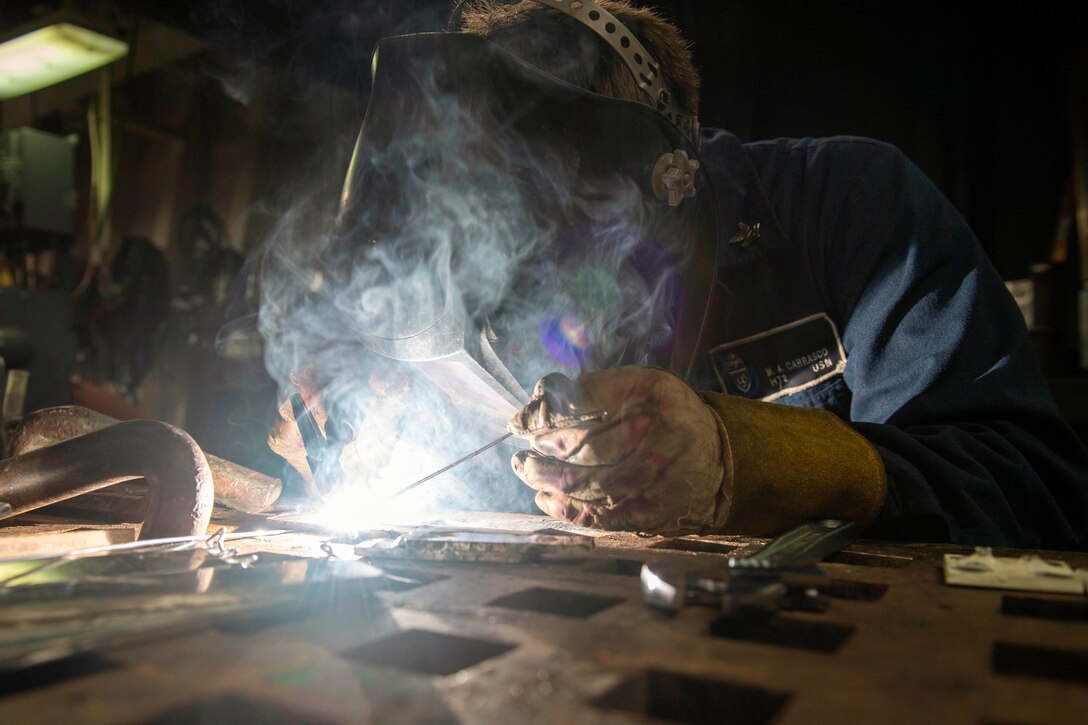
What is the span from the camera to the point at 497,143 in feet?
4.91

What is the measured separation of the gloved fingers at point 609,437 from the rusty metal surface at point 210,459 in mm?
911

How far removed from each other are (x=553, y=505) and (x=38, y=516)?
1.26m

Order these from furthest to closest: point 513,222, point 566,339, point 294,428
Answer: point 294,428 → point 566,339 → point 513,222

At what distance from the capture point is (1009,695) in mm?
575

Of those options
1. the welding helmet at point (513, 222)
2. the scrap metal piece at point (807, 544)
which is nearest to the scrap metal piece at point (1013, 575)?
the scrap metal piece at point (807, 544)

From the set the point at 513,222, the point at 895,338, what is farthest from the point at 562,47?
the point at 895,338

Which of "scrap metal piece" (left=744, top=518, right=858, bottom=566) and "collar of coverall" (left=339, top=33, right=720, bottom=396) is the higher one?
"collar of coverall" (left=339, top=33, right=720, bottom=396)

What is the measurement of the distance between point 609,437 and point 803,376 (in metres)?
1.04

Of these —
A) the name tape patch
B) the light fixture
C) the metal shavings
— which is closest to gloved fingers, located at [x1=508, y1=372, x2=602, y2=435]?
the metal shavings

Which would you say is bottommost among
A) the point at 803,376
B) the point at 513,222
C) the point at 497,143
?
the point at 803,376

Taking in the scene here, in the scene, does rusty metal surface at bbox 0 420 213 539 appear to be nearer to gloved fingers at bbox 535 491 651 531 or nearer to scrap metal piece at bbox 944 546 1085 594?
gloved fingers at bbox 535 491 651 531

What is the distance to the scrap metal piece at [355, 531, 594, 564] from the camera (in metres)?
1.14

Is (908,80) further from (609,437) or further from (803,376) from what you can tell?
(609,437)

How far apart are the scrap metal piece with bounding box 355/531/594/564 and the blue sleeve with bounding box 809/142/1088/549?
2.23 feet
